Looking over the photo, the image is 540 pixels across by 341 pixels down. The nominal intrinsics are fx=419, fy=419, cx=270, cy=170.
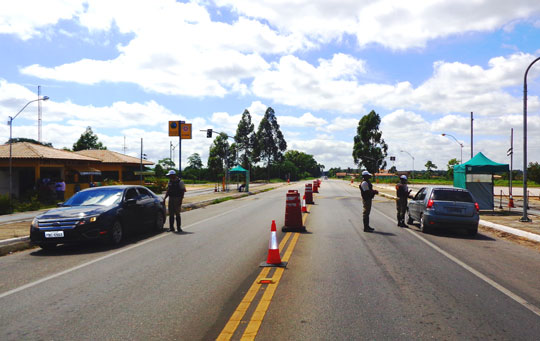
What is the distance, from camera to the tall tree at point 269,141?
350ft

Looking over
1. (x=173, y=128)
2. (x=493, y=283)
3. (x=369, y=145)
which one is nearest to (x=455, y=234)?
(x=493, y=283)

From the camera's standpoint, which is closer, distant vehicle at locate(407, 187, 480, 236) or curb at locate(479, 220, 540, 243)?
curb at locate(479, 220, 540, 243)

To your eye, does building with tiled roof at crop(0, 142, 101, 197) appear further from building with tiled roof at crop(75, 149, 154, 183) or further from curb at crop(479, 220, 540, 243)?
curb at crop(479, 220, 540, 243)

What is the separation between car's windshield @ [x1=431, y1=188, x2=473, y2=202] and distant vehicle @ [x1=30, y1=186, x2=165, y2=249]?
8757 mm

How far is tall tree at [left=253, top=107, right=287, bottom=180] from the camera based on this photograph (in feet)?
350

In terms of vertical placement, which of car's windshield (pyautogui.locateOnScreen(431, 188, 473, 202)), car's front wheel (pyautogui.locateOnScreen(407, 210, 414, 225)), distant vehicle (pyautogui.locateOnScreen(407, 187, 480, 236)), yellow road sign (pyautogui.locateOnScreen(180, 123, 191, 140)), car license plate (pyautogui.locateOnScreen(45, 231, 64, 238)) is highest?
yellow road sign (pyautogui.locateOnScreen(180, 123, 191, 140))

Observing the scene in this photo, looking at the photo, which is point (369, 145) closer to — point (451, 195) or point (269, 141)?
point (269, 141)

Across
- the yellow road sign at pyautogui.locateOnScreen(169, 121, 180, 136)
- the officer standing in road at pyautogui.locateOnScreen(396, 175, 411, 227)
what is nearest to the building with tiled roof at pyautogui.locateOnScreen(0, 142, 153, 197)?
the yellow road sign at pyautogui.locateOnScreen(169, 121, 180, 136)

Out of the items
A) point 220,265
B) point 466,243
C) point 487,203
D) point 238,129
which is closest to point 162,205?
point 220,265

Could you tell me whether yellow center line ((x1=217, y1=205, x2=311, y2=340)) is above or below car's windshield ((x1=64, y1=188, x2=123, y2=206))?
below

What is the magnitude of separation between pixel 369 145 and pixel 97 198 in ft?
280

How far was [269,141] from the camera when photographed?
110m

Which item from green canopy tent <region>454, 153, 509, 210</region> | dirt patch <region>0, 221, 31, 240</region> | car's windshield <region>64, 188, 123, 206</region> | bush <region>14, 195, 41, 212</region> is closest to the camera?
car's windshield <region>64, 188, 123, 206</region>

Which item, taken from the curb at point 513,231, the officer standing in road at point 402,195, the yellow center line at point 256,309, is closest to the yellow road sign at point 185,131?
the officer standing in road at point 402,195
